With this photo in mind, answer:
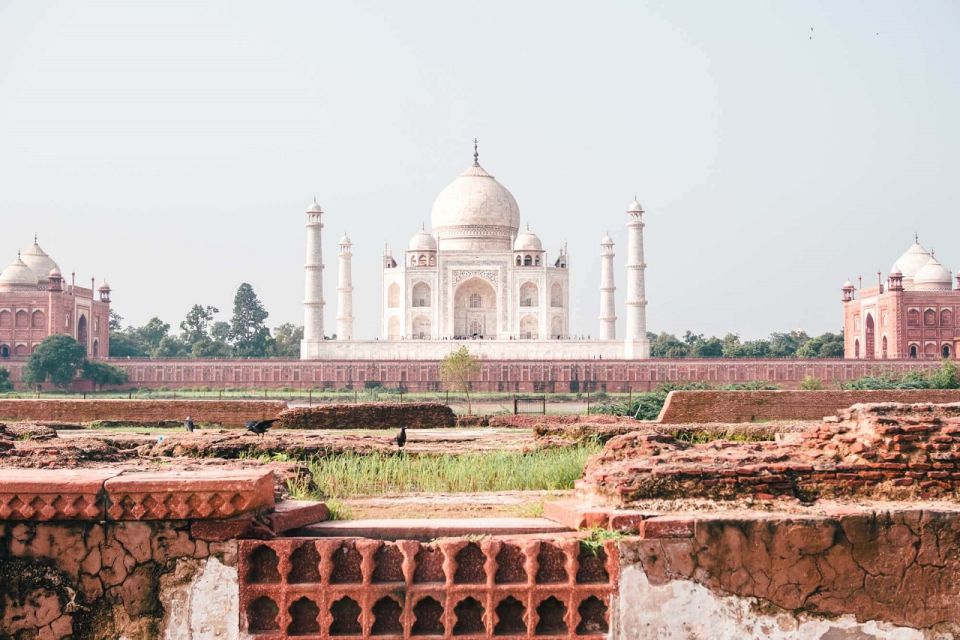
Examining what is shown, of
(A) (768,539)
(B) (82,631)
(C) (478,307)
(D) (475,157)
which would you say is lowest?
(B) (82,631)

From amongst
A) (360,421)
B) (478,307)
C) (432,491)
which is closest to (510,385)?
(478,307)

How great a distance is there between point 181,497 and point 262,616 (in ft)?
1.54

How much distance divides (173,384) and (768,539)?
117ft

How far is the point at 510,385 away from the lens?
37.7 meters

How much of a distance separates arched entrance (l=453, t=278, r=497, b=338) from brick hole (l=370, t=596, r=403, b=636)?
139 feet

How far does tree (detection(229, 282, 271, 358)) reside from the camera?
2143 inches

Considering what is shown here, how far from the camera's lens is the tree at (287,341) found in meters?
55.7

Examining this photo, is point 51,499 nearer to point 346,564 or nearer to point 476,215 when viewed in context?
point 346,564

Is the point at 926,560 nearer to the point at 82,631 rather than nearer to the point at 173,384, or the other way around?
the point at 82,631

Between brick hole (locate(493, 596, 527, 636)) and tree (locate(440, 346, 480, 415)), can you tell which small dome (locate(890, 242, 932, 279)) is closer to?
tree (locate(440, 346, 480, 415))

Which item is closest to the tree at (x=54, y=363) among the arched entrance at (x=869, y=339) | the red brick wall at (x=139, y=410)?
the red brick wall at (x=139, y=410)

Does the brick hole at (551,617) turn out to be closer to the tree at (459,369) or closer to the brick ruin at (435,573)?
the brick ruin at (435,573)

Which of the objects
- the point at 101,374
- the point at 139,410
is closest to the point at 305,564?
the point at 139,410

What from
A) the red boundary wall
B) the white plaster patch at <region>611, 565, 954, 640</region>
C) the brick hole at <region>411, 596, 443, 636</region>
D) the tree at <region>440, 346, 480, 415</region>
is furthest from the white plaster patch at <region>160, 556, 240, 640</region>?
the red boundary wall
